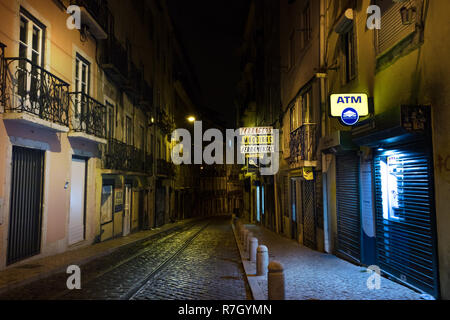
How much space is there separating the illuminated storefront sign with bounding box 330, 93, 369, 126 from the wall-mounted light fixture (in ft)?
7.02

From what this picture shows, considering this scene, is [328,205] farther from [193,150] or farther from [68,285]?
[193,150]

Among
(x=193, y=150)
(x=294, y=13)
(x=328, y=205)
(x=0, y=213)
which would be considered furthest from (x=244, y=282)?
(x=193, y=150)

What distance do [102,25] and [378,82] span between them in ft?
37.5

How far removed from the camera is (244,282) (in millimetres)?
8297

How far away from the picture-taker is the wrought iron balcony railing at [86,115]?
12695mm

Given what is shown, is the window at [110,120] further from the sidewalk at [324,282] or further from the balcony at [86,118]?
the sidewalk at [324,282]

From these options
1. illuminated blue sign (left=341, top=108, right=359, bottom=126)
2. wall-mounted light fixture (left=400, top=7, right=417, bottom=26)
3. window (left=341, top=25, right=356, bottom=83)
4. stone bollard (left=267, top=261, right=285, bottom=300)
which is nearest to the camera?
stone bollard (left=267, top=261, right=285, bottom=300)

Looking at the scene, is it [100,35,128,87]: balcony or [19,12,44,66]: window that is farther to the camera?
[100,35,128,87]: balcony

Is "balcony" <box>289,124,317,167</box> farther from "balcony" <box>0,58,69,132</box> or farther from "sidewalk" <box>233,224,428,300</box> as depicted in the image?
"balcony" <box>0,58,69,132</box>

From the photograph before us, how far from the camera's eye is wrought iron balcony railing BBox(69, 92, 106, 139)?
12695mm

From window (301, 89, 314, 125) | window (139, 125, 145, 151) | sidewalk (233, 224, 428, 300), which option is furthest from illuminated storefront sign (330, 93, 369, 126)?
window (139, 125, 145, 151)

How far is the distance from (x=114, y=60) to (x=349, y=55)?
Answer: 11.0m

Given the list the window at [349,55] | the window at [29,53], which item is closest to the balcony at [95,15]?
the window at [29,53]

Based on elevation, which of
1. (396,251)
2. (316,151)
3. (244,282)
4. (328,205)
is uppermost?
(316,151)
